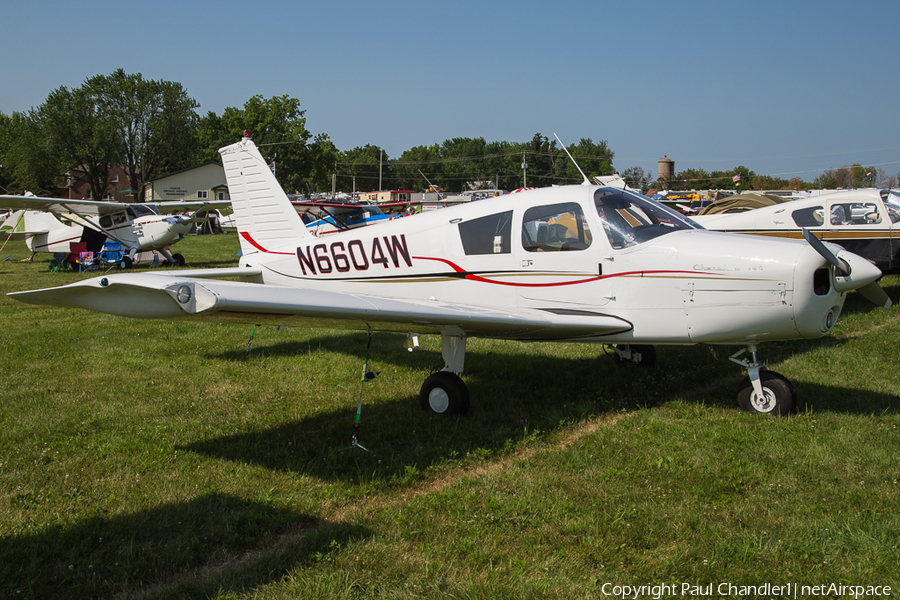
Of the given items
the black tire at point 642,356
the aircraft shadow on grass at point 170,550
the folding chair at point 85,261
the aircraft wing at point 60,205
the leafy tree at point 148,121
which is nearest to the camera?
the aircraft shadow on grass at point 170,550

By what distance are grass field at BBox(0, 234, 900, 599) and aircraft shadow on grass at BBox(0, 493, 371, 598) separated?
14 millimetres

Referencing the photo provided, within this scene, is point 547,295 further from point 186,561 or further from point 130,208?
point 130,208

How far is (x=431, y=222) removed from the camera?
632 centimetres

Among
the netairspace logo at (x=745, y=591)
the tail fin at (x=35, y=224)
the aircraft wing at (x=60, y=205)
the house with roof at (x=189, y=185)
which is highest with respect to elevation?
the house with roof at (x=189, y=185)

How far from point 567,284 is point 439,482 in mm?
2297

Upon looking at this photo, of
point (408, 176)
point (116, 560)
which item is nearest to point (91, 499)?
point (116, 560)

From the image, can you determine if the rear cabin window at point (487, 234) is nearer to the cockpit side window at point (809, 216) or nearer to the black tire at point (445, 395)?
the black tire at point (445, 395)

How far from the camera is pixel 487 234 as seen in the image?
5961 millimetres

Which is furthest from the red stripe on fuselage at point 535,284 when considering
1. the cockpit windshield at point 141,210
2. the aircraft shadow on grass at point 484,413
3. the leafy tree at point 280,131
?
the leafy tree at point 280,131

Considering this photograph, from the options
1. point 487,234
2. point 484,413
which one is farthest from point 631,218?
point 484,413

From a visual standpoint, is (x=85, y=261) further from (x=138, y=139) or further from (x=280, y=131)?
(x=138, y=139)

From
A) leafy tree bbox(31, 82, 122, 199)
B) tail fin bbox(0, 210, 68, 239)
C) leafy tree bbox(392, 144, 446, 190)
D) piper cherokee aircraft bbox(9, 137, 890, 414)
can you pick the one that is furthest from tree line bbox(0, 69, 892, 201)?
piper cherokee aircraft bbox(9, 137, 890, 414)

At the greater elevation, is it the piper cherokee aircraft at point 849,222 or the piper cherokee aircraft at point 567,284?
the piper cherokee aircraft at point 849,222

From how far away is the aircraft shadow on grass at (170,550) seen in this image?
2941 mm
